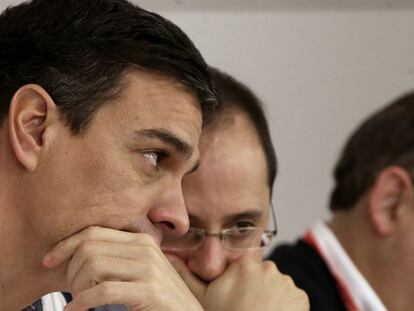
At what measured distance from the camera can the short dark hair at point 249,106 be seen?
2.11 m

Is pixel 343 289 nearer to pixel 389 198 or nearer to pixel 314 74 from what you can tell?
pixel 389 198

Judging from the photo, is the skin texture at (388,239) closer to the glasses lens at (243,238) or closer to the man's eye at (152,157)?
the glasses lens at (243,238)

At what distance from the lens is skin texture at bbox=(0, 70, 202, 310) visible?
5.16ft

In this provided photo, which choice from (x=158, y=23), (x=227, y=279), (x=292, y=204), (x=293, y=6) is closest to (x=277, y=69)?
(x=293, y=6)

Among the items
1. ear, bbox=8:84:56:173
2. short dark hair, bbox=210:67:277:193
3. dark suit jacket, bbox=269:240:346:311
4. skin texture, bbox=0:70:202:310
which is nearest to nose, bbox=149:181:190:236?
skin texture, bbox=0:70:202:310

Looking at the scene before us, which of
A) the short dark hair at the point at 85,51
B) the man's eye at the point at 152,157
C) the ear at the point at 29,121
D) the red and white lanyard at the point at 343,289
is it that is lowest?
the red and white lanyard at the point at 343,289

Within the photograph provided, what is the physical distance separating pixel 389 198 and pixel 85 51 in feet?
4.89

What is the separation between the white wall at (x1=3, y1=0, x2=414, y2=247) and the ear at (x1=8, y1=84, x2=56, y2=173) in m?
1.59

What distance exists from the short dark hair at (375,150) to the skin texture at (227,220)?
875 mm

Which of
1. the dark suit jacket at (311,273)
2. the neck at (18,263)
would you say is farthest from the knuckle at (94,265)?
the dark suit jacket at (311,273)

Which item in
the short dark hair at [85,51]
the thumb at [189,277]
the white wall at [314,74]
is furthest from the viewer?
the white wall at [314,74]

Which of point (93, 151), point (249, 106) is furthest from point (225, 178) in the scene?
point (93, 151)

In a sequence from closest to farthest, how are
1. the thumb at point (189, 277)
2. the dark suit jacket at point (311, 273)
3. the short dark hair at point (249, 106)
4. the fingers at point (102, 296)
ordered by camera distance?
1. the fingers at point (102, 296)
2. the thumb at point (189, 277)
3. the short dark hair at point (249, 106)
4. the dark suit jacket at point (311, 273)

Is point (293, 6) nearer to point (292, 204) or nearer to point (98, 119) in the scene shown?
point (292, 204)
